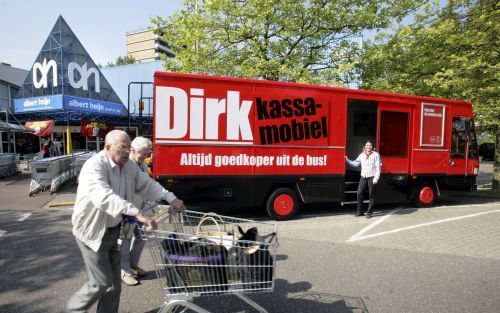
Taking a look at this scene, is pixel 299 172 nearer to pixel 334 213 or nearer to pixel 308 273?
pixel 334 213

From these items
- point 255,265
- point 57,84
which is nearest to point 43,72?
point 57,84

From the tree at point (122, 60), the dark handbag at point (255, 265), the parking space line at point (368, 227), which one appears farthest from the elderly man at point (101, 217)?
the tree at point (122, 60)

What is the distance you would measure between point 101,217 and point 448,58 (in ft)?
41.9

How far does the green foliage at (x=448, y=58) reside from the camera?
10.8 metres

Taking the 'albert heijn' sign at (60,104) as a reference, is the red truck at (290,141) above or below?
below

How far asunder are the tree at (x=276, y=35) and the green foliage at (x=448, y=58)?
0.93m

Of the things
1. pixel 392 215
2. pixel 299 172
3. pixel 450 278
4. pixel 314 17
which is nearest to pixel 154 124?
pixel 299 172

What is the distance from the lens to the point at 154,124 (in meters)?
6.37

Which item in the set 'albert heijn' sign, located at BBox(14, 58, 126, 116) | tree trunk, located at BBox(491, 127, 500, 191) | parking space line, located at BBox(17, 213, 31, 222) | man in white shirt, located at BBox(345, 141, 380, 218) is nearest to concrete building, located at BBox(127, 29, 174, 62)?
'albert heijn' sign, located at BBox(14, 58, 126, 116)

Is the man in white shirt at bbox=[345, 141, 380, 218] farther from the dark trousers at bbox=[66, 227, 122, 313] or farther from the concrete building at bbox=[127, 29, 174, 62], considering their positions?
the concrete building at bbox=[127, 29, 174, 62]

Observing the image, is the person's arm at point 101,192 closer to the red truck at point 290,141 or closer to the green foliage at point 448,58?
the red truck at point 290,141

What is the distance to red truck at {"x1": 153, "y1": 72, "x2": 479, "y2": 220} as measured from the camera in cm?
659

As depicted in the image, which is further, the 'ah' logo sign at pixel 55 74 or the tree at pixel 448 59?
the 'ah' logo sign at pixel 55 74

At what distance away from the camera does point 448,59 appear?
1176 centimetres
